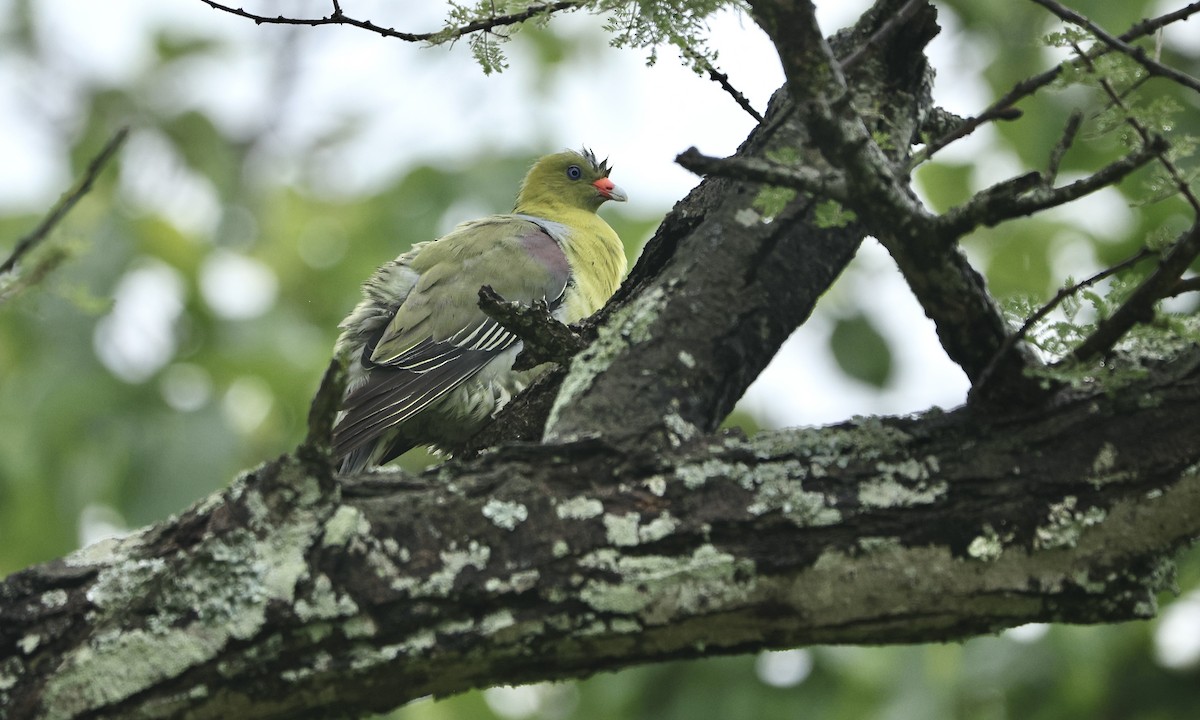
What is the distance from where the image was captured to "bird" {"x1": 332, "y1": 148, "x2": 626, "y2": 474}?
15.0 feet

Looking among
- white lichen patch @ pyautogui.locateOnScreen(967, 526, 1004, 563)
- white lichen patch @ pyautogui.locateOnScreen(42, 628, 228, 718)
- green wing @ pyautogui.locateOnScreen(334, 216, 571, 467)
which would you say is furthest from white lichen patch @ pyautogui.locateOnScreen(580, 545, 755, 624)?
green wing @ pyautogui.locateOnScreen(334, 216, 571, 467)

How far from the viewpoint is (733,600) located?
1972mm

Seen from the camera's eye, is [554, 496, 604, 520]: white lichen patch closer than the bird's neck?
Yes

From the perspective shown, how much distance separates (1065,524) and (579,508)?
2.47 feet

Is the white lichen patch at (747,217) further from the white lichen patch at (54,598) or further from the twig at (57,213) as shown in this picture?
the white lichen patch at (54,598)

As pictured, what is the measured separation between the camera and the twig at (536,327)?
2693 mm

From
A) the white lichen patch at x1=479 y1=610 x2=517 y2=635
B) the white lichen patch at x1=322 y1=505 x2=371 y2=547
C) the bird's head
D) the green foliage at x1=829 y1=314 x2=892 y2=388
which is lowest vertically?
the white lichen patch at x1=479 y1=610 x2=517 y2=635

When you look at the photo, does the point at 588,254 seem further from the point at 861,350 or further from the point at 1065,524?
the point at 1065,524

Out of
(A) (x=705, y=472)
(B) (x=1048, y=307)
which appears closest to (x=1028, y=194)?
(B) (x=1048, y=307)

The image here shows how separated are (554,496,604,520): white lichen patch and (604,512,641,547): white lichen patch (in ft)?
0.07

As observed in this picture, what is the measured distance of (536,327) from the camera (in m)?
2.74

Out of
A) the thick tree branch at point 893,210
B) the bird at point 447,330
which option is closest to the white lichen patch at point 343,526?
the thick tree branch at point 893,210

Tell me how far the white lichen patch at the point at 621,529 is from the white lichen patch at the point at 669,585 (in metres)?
0.03

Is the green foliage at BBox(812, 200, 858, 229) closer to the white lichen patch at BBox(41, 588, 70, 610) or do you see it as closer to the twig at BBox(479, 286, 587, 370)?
the twig at BBox(479, 286, 587, 370)
